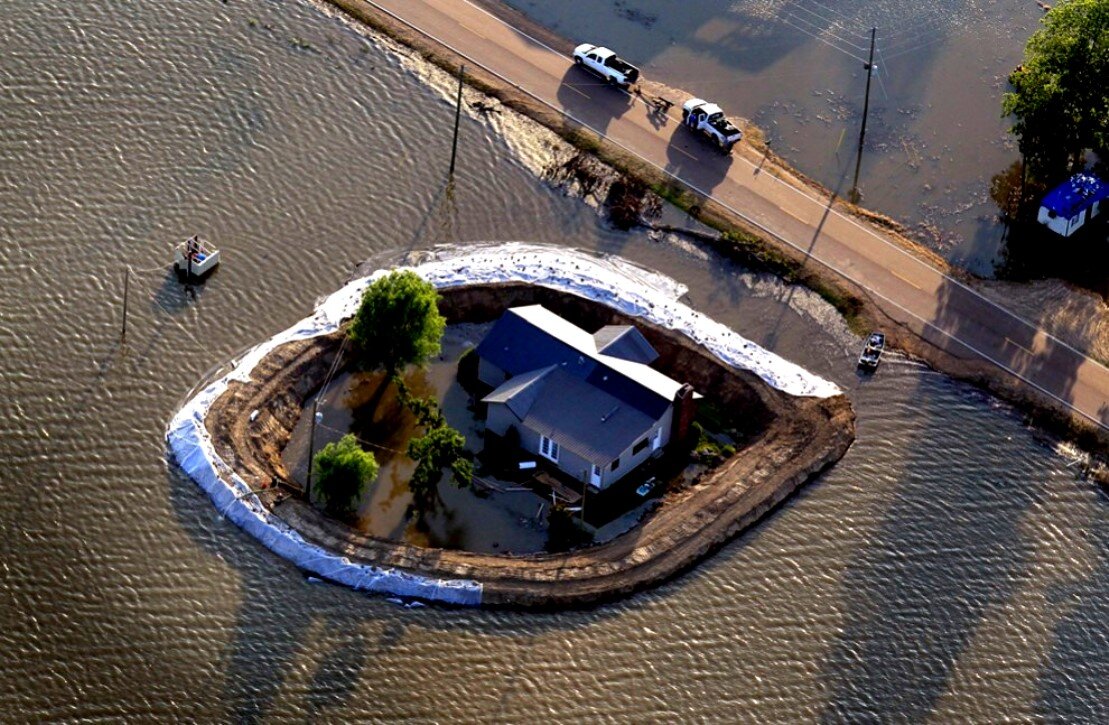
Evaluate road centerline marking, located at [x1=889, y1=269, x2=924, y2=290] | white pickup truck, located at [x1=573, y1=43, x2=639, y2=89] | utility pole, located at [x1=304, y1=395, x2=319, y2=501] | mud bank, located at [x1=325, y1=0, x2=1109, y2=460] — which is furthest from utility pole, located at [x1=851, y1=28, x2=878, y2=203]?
utility pole, located at [x1=304, y1=395, x2=319, y2=501]

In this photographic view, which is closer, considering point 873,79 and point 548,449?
point 548,449

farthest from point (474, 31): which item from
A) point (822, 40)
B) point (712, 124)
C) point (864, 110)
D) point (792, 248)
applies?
point (792, 248)

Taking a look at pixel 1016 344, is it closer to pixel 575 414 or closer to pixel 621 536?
pixel 575 414

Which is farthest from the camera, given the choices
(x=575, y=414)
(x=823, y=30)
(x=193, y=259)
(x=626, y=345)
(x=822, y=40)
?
(x=823, y=30)

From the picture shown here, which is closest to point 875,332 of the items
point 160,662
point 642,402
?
point 642,402

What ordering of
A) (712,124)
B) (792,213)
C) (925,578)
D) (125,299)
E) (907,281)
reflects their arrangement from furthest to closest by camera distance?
(712,124), (792,213), (907,281), (125,299), (925,578)

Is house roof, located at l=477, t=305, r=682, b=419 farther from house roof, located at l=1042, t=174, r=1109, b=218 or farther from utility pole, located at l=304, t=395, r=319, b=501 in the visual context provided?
house roof, located at l=1042, t=174, r=1109, b=218
